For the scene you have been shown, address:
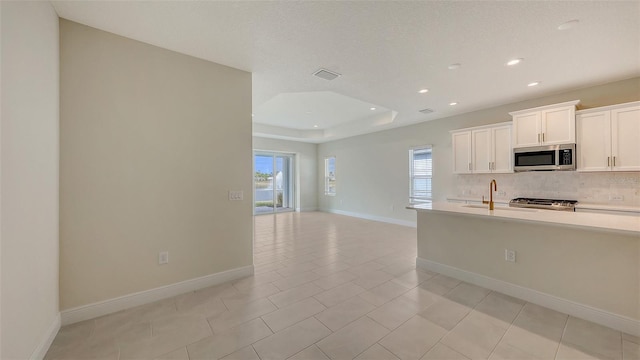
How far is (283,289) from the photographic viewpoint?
276cm

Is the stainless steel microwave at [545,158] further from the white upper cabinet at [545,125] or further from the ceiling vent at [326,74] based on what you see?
the ceiling vent at [326,74]

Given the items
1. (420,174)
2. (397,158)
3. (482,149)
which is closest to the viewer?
(482,149)

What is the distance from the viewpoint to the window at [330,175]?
29.0ft

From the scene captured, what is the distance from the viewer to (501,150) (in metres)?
4.50

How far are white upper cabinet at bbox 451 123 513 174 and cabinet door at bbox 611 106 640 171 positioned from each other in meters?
1.21

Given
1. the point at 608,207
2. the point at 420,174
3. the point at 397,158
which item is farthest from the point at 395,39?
the point at 397,158

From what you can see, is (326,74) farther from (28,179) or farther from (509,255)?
(509,255)

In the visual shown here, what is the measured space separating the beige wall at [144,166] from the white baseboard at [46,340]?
177 millimetres

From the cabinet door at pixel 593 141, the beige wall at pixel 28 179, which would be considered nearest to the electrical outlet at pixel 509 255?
the cabinet door at pixel 593 141

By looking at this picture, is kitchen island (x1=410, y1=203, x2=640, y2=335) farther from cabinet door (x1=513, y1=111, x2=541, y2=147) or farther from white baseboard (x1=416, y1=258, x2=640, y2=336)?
cabinet door (x1=513, y1=111, x2=541, y2=147)

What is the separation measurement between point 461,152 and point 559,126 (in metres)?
1.53

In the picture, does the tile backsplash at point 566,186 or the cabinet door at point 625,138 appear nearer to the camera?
the cabinet door at point 625,138

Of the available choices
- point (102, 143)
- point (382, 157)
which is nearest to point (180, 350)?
point (102, 143)

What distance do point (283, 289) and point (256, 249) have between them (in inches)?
68.5
